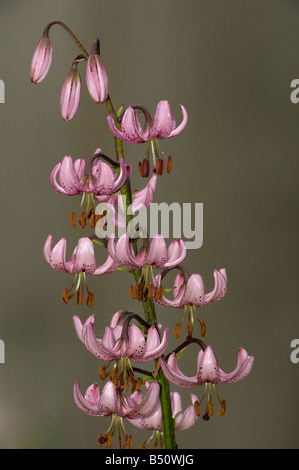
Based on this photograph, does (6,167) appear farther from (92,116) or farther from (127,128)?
(127,128)

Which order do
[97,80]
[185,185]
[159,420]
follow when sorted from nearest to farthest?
1. [97,80]
2. [159,420]
3. [185,185]

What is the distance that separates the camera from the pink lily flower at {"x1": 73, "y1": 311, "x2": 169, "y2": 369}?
77 centimetres

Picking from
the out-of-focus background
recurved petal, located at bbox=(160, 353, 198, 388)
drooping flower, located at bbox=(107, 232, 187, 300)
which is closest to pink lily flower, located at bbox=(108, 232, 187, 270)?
drooping flower, located at bbox=(107, 232, 187, 300)

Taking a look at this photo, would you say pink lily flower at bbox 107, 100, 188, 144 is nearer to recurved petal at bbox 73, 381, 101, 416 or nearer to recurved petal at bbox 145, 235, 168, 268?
recurved petal at bbox 145, 235, 168, 268

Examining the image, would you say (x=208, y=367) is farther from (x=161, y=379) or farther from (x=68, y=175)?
(x=68, y=175)

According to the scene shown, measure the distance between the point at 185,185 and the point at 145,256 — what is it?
107cm

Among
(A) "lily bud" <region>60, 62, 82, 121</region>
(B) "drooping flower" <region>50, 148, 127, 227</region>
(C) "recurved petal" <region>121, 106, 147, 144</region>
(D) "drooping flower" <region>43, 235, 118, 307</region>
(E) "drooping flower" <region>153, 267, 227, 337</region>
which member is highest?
(A) "lily bud" <region>60, 62, 82, 121</region>

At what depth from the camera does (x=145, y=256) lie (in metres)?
0.79

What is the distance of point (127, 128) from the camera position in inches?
30.4

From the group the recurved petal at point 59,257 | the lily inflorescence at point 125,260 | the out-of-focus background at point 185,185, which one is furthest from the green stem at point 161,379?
the out-of-focus background at point 185,185

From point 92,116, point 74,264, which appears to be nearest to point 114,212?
point 74,264

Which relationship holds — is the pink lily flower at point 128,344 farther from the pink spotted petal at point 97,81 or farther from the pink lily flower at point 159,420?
the pink spotted petal at point 97,81

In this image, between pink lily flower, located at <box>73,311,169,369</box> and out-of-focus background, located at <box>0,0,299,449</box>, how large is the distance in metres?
1.01

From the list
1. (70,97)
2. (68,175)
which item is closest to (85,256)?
(68,175)
